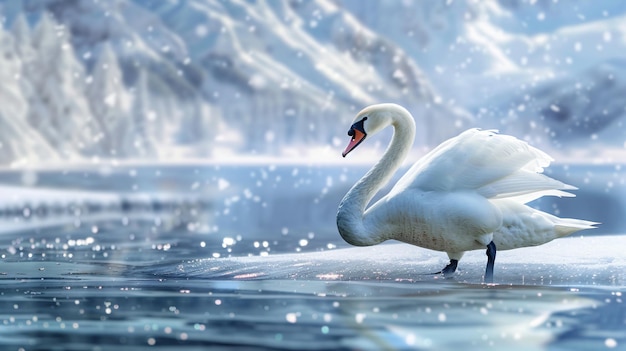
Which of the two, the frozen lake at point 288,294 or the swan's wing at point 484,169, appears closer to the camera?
the frozen lake at point 288,294

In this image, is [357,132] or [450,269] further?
[357,132]

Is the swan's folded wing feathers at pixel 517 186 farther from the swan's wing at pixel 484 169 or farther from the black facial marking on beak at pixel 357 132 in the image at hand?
the black facial marking on beak at pixel 357 132

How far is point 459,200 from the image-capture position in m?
8.94

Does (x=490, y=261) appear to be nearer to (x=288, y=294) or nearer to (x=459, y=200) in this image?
(x=459, y=200)

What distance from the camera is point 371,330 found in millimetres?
6098

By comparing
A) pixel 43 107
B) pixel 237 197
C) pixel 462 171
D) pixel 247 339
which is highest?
pixel 43 107

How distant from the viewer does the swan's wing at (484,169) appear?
9.15m

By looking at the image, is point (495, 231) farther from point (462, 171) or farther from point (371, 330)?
point (371, 330)

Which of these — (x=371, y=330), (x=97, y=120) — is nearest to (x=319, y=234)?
(x=371, y=330)

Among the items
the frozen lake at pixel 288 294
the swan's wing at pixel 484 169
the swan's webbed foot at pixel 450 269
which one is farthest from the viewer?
the swan's webbed foot at pixel 450 269

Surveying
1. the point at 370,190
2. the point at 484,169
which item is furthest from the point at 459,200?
the point at 370,190

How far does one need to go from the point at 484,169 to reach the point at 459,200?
19.4 inches

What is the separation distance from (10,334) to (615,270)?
5406 millimetres

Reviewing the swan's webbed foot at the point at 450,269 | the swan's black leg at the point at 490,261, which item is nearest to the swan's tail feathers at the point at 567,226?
the swan's black leg at the point at 490,261
